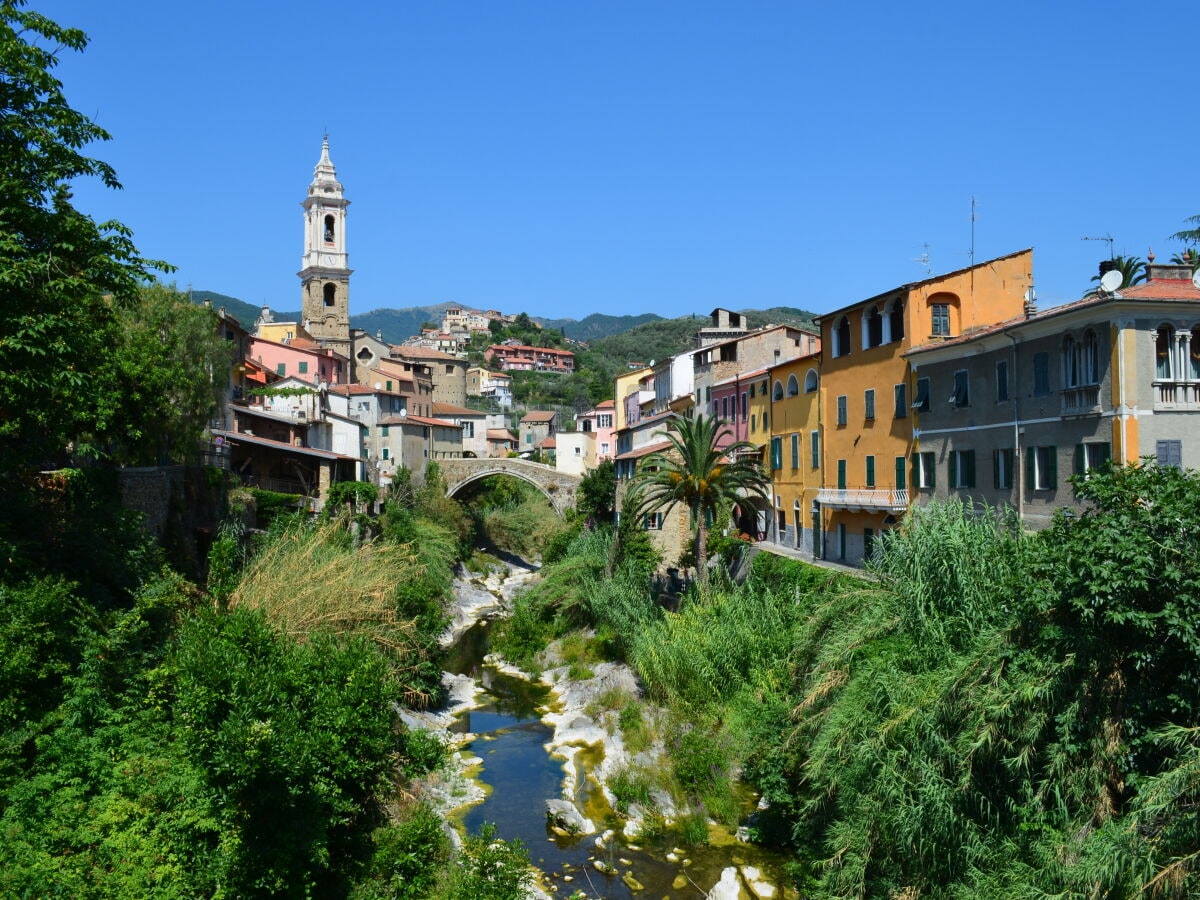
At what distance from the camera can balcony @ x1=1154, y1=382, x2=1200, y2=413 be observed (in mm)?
20906

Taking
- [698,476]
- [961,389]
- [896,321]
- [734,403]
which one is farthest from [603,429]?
[961,389]

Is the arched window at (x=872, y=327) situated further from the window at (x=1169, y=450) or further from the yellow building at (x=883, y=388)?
the window at (x=1169, y=450)

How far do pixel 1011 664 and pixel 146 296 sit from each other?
2644 cm

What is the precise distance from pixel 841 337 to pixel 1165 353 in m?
13.0

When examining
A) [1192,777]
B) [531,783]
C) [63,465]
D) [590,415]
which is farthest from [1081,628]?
[590,415]

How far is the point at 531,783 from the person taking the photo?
2433 centimetres

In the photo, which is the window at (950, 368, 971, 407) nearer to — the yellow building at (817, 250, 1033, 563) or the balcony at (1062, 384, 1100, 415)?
the yellow building at (817, 250, 1033, 563)

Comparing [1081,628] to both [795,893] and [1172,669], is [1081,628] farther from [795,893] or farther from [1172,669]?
[795,893]

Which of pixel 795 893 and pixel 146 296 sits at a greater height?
pixel 146 296

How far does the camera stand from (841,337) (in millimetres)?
33438

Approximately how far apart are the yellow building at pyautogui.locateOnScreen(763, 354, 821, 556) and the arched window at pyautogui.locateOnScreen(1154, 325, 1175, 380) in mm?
14196

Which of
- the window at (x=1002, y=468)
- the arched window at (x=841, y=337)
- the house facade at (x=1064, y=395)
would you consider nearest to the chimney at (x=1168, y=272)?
the house facade at (x=1064, y=395)

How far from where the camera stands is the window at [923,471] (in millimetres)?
28219

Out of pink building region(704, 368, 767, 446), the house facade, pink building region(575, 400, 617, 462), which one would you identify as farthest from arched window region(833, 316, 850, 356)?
pink building region(575, 400, 617, 462)
